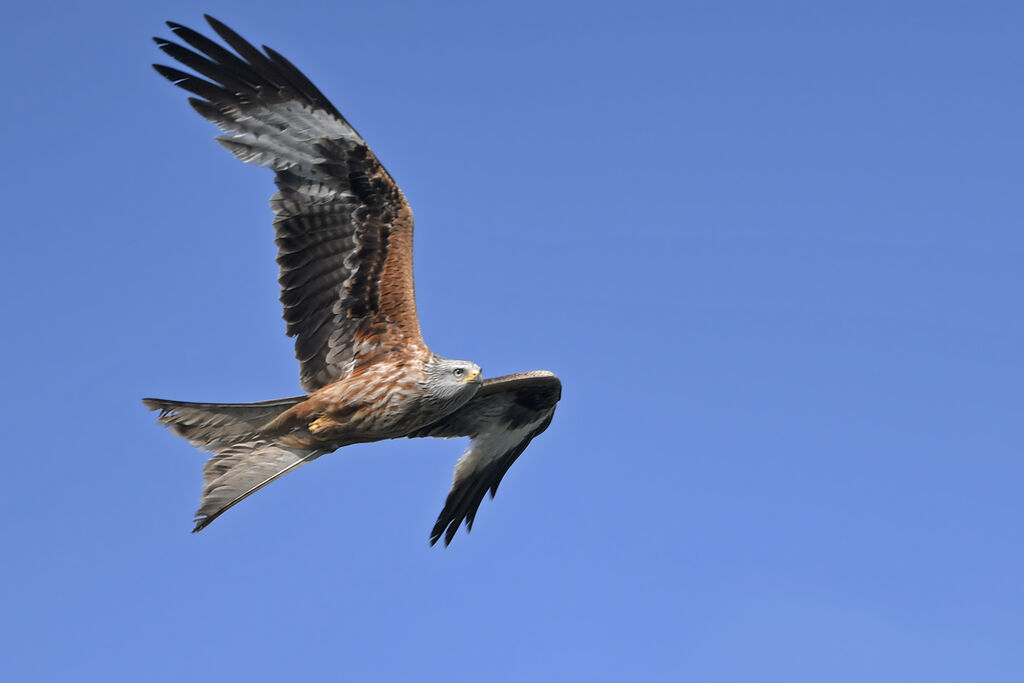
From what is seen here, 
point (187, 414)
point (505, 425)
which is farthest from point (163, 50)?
point (505, 425)

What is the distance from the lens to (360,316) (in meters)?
12.9

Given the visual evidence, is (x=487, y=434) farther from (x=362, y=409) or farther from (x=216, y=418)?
(x=216, y=418)

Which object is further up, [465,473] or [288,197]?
[288,197]

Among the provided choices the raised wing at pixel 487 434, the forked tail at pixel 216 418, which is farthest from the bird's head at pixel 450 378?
the raised wing at pixel 487 434

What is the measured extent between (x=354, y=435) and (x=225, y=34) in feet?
13.2

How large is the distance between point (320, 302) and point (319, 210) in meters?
0.93

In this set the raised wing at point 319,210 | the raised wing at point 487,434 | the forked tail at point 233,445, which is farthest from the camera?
the raised wing at point 487,434

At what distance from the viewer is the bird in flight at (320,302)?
1234 cm

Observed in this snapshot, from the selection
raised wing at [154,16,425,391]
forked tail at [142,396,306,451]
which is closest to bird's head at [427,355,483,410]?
raised wing at [154,16,425,391]

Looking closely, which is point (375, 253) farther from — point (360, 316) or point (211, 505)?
point (211, 505)

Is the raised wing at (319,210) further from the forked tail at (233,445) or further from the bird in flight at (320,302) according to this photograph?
the forked tail at (233,445)

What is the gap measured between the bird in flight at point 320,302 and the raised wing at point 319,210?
0.01 meters

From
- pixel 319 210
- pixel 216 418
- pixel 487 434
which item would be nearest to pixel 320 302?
pixel 319 210

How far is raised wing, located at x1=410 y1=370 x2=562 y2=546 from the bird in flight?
1.80 metres
